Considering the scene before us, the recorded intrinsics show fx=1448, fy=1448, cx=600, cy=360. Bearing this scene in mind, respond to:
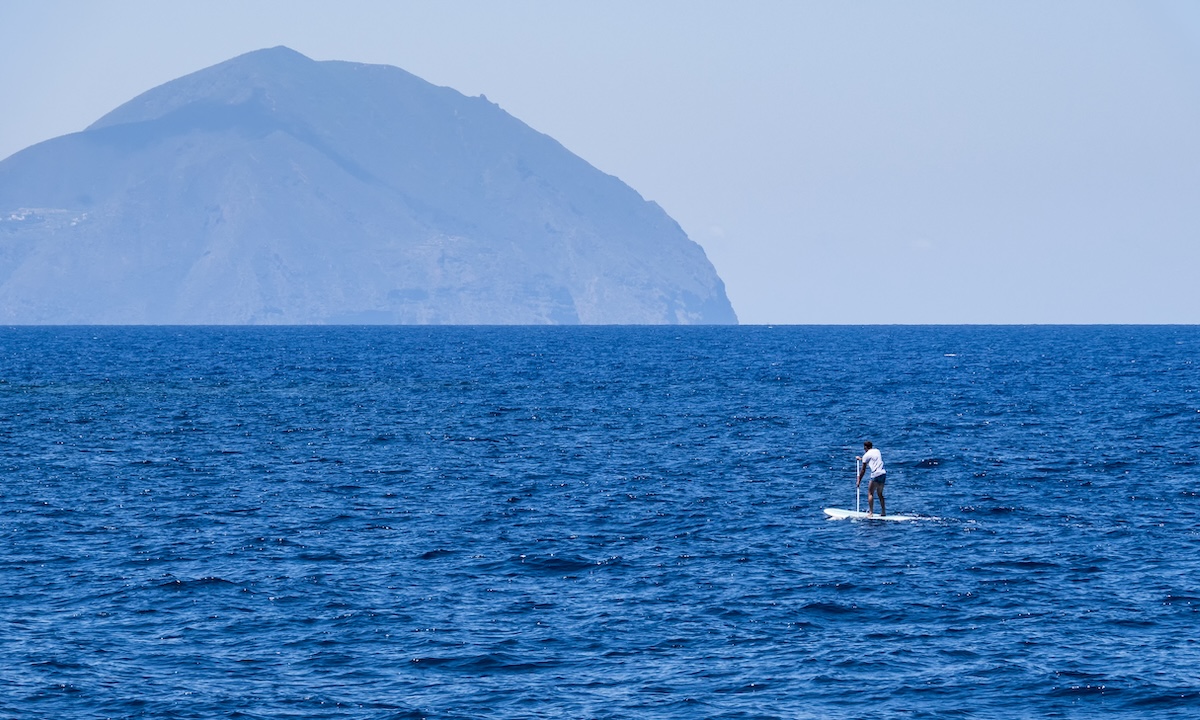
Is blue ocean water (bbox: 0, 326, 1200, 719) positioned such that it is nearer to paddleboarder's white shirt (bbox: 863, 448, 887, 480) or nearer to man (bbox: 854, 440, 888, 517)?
man (bbox: 854, 440, 888, 517)

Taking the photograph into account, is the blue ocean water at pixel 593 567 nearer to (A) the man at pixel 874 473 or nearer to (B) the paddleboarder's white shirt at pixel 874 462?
(A) the man at pixel 874 473

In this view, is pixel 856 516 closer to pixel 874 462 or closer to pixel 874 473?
pixel 874 473

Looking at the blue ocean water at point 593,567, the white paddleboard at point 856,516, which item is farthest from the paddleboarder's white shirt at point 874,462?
the blue ocean water at point 593,567

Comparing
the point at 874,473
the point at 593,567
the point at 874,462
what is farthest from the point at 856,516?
the point at 593,567

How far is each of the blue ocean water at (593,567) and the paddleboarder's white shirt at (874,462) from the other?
1.89 m

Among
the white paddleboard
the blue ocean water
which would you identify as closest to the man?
the white paddleboard

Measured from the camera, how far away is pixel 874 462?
4534 centimetres

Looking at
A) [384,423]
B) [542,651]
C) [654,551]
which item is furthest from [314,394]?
[542,651]

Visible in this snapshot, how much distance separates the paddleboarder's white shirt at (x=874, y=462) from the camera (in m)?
45.1

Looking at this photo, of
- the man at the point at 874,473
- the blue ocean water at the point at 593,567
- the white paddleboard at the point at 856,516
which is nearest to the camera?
the blue ocean water at the point at 593,567

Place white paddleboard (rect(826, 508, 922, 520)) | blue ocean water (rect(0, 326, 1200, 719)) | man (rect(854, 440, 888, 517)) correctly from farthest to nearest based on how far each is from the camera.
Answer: man (rect(854, 440, 888, 517)), white paddleboard (rect(826, 508, 922, 520)), blue ocean water (rect(0, 326, 1200, 719))

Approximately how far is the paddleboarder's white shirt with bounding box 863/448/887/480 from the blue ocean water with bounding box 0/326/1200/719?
1887 mm

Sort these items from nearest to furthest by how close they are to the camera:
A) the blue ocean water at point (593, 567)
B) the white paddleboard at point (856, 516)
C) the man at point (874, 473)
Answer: the blue ocean water at point (593, 567) < the white paddleboard at point (856, 516) < the man at point (874, 473)

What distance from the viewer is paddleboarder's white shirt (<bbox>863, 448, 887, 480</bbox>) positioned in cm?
4509
